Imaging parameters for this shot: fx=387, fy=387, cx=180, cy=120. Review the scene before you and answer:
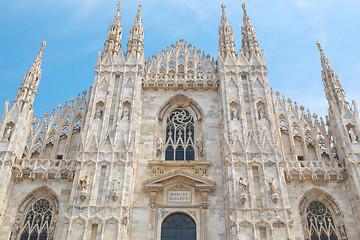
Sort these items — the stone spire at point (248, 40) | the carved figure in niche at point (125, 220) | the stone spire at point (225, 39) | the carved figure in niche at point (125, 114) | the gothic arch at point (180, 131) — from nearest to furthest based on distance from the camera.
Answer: the carved figure in niche at point (125, 220) → the carved figure in niche at point (125, 114) → the gothic arch at point (180, 131) → the stone spire at point (248, 40) → the stone spire at point (225, 39)

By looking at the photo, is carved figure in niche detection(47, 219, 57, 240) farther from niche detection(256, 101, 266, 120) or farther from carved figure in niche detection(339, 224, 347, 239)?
carved figure in niche detection(339, 224, 347, 239)

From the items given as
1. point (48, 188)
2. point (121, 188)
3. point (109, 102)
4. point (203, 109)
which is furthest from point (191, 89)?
point (48, 188)

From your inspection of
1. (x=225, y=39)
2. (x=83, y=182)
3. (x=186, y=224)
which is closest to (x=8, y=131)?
(x=83, y=182)

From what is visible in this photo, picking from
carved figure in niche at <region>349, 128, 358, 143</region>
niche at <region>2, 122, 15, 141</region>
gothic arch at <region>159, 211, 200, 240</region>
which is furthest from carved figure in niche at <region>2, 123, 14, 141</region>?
carved figure in niche at <region>349, 128, 358, 143</region>

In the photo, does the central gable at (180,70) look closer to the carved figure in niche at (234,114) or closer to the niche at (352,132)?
the carved figure in niche at (234,114)

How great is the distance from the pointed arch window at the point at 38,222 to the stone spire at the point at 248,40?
1223 centimetres

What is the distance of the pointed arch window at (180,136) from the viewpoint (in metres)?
17.8

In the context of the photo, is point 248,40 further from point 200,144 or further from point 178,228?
point 178,228

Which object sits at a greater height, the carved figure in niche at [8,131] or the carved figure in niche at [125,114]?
the carved figure in niche at [125,114]

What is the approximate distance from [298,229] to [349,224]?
6.71ft

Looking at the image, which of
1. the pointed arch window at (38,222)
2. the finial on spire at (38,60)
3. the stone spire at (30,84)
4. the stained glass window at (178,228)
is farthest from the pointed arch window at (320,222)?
the finial on spire at (38,60)

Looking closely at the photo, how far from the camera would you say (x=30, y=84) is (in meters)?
18.8

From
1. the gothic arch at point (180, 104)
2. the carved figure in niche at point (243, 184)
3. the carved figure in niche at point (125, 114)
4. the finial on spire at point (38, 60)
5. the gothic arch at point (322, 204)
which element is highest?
the finial on spire at point (38, 60)

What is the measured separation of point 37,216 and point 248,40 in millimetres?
13628
